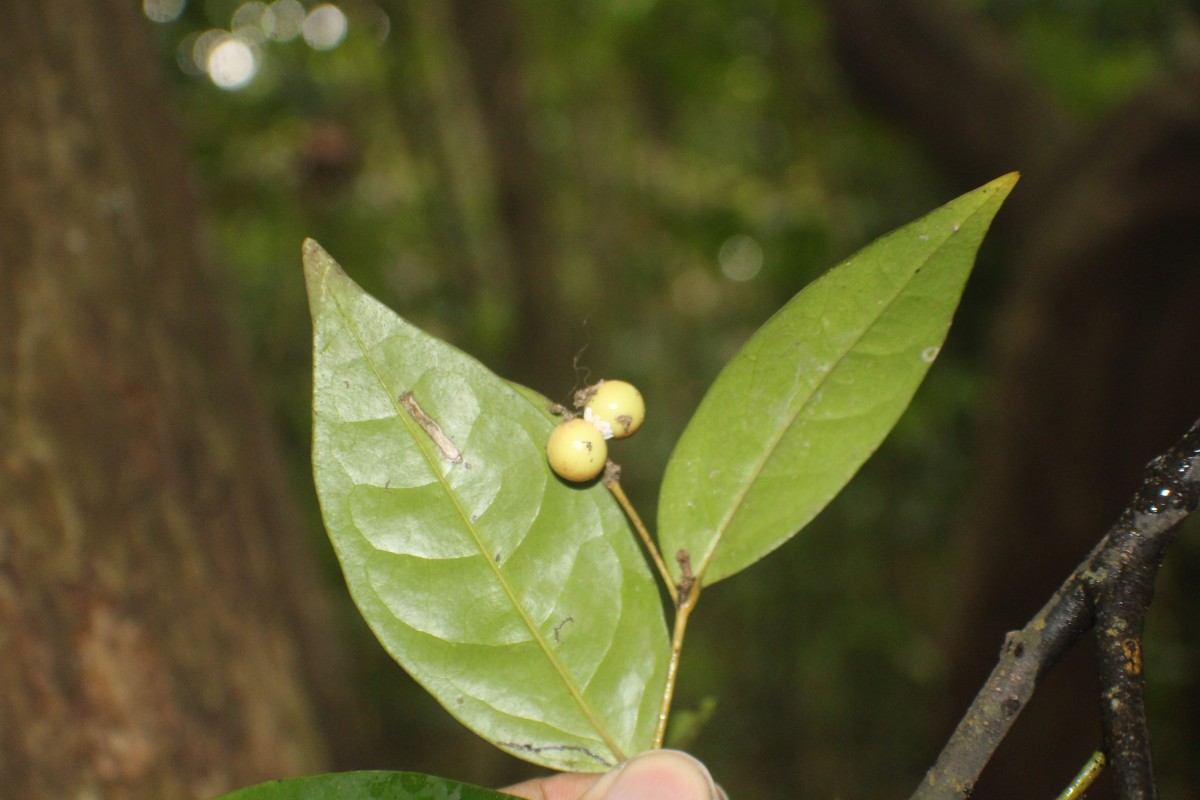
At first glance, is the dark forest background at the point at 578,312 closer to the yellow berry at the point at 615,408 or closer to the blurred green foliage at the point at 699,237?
the blurred green foliage at the point at 699,237

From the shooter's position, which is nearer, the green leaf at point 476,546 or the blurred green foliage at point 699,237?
the green leaf at point 476,546

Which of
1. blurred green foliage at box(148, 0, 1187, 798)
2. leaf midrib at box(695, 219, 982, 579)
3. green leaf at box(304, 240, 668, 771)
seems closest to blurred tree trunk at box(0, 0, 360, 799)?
green leaf at box(304, 240, 668, 771)

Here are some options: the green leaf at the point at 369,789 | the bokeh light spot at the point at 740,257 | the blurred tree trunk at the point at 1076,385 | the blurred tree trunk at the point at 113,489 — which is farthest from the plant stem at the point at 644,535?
the bokeh light spot at the point at 740,257

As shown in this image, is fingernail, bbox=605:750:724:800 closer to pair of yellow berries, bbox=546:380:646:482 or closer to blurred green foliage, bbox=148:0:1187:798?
pair of yellow berries, bbox=546:380:646:482

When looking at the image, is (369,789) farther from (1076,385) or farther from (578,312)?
(578,312)

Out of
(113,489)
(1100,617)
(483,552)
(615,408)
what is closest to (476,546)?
(483,552)

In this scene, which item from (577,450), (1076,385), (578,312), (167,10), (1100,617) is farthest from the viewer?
(578,312)

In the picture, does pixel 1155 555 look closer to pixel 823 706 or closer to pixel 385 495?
pixel 385 495
